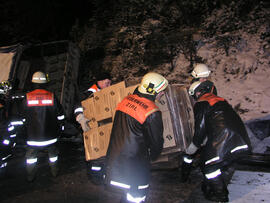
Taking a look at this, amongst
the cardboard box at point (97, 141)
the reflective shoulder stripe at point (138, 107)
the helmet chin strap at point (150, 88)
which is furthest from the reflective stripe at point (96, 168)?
the helmet chin strap at point (150, 88)

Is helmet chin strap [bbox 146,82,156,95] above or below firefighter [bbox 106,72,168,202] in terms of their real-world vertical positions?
above

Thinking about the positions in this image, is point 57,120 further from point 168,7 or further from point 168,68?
→ point 168,7

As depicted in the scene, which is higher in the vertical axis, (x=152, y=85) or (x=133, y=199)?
(x=152, y=85)

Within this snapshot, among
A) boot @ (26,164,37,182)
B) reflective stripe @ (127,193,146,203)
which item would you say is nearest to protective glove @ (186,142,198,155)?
reflective stripe @ (127,193,146,203)

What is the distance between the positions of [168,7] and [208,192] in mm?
8734

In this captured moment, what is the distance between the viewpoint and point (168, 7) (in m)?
10.2

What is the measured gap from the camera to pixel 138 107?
2.50 metres

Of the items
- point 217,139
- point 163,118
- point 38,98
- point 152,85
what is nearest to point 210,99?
point 217,139

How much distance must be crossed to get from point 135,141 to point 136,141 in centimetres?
1

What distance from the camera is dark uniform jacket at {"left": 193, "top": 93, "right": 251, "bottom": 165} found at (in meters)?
3.17

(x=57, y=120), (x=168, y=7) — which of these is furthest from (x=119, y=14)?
(x=57, y=120)

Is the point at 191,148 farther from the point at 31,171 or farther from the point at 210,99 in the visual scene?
the point at 31,171

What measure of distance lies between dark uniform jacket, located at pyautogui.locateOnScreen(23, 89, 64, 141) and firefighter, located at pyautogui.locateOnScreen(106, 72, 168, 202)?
7.33 feet

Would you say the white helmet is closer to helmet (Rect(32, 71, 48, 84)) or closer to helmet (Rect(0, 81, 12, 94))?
helmet (Rect(32, 71, 48, 84))
